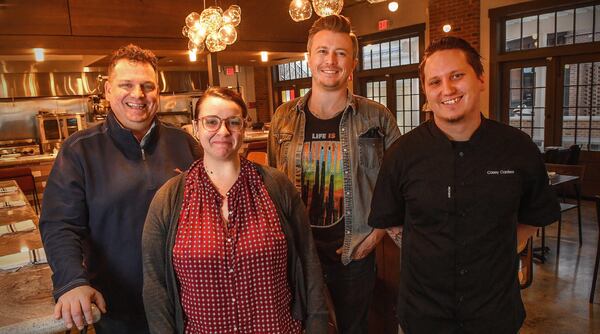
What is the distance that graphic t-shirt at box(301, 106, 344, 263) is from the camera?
1.97m

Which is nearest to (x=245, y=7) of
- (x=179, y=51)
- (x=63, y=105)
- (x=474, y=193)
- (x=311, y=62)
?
(x=179, y=51)

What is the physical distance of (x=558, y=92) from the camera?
710cm

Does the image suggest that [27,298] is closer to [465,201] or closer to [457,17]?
[465,201]

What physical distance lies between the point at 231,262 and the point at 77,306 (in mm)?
480

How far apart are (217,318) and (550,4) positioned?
743 centimetres

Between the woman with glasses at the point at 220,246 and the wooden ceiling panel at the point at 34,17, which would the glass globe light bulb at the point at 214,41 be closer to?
the wooden ceiling panel at the point at 34,17

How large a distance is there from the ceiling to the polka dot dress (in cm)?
598

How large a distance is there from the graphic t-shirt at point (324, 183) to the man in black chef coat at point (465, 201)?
1.29 feet

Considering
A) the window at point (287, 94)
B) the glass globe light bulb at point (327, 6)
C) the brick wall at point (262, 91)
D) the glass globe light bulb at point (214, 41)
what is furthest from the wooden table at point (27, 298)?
the brick wall at point (262, 91)

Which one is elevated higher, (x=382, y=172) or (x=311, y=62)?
(x=311, y=62)

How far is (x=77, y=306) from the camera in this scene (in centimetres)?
137

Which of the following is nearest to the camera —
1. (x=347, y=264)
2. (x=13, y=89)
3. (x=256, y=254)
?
(x=256, y=254)

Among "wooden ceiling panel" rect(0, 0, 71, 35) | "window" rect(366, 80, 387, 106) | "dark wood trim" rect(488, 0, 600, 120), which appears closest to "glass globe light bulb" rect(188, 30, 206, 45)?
"wooden ceiling panel" rect(0, 0, 71, 35)

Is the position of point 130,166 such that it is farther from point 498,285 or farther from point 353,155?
point 498,285
